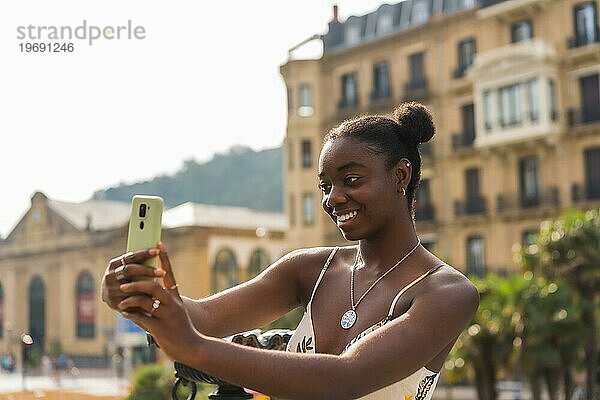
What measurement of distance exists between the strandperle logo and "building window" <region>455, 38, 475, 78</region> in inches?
887

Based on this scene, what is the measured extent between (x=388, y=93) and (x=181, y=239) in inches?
331

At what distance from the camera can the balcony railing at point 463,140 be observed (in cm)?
2852

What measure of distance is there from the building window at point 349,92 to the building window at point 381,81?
30.9 inches

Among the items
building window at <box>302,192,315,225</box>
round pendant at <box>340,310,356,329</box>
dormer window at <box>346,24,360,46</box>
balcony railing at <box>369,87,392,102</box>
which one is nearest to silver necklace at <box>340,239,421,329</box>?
round pendant at <box>340,310,356,329</box>

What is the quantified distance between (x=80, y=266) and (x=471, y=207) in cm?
1203

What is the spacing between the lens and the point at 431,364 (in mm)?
1591

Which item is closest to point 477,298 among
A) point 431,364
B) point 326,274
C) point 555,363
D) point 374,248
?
point 431,364

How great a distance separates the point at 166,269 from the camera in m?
1.16

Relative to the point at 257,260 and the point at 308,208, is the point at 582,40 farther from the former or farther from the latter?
the point at 257,260

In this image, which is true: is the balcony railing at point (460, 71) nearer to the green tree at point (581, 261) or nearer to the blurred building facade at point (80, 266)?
the blurred building facade at point (80, 266)

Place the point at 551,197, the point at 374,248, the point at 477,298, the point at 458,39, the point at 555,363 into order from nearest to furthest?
the point at 477,298
the point at 374,248
the point at 555,363
the point at 551,197
the point at 458,39

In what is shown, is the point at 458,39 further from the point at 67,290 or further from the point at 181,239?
the point at 67,290

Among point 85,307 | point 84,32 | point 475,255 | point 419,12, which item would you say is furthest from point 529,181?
point 84,32

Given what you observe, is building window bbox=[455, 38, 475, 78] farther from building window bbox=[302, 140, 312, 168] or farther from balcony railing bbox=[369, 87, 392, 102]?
building window bbox=[302, 140, 312, 168]
